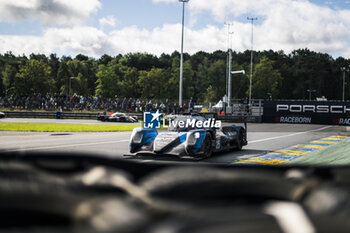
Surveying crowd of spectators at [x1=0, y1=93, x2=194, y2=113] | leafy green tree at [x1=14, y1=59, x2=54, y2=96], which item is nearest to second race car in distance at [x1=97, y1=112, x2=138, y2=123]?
crowd of spectators at [x1=0, y1=93, x2=194, y2=113]

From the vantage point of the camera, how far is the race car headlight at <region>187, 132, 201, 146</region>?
9.22 meters

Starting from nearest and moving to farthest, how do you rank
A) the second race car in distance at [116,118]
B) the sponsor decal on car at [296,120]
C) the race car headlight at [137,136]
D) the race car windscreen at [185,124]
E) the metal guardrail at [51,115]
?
the race car headlight at [137,136], the race car windscreen at [185,124], the sponsor decal on car at [296,120], the second race car in distance at [116,118], the metal guardrail at [51,115]

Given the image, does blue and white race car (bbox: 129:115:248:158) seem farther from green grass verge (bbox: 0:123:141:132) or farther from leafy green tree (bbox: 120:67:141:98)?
leafy green tree (bbox: 120:67:141:98)

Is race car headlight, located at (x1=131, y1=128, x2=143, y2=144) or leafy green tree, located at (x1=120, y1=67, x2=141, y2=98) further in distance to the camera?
leafy green tree, located at (x1=120, y1=67, x2=141, y2=98)

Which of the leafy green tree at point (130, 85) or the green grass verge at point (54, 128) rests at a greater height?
the leafy green tree at point (130, 85)

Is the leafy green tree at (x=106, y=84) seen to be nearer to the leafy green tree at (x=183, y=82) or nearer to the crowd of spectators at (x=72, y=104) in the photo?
the leafy green tree at (x=183, y=82)

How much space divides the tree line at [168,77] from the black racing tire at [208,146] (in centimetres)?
5435

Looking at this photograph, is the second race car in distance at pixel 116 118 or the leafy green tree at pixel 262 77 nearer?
the second race car in distance at pixel 116 118

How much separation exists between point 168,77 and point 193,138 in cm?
7422

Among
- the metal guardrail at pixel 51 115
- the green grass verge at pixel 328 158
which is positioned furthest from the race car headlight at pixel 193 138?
the metal guardrail at pixel 51 115

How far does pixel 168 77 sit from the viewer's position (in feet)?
272

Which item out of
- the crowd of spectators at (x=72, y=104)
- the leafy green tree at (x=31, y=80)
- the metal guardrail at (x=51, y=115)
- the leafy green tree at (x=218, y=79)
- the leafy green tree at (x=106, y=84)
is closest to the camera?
the metal guardrail at (x=51, y=115)

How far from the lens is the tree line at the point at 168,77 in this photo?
69938 millimetres

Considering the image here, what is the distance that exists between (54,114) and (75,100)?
16.1ft
